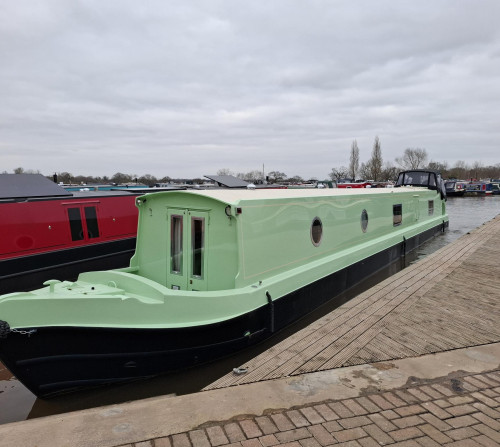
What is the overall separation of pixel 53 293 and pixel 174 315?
138 centimetres

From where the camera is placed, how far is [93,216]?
9281 mm

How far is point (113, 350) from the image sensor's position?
440cm

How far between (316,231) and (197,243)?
267cm

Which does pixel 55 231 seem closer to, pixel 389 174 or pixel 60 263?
pixel 60 263

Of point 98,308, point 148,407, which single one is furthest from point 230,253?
point 148,407

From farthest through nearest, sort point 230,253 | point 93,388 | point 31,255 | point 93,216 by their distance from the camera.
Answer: point 93,216 → point 31,255 → point 230,253 → point 93,388

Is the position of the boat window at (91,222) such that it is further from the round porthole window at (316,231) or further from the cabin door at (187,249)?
the round porthole window at (316,231)

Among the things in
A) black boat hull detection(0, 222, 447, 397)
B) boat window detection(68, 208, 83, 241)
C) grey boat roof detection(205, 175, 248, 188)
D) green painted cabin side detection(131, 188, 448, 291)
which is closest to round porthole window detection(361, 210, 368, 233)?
green painted cabin side detection(131, 188, 448, 291)

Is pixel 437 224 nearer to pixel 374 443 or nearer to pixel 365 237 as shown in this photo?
pixel 365 237

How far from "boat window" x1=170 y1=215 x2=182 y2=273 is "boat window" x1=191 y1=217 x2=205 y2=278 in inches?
10.5

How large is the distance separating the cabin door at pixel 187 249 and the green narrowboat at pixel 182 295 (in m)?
0.02

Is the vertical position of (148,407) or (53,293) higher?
(53,293)

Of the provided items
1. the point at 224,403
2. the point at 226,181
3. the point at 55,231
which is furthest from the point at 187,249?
the point at 226,181

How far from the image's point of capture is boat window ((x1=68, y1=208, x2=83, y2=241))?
28.6 ft
